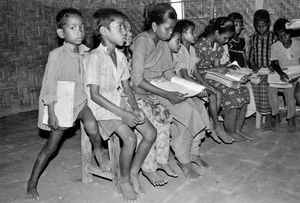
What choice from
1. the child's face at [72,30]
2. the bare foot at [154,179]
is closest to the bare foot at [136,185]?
the bare foot at [154,179]

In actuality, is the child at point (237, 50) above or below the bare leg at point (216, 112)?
above

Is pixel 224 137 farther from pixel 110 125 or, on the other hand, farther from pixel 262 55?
pixel 110 125

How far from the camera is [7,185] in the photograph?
3.32m

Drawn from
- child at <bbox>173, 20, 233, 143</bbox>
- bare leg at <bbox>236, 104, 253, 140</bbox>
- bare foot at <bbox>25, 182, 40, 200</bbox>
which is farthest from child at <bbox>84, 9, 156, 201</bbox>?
bare leg at <bbox>236, 104, 253, 140</bbox>

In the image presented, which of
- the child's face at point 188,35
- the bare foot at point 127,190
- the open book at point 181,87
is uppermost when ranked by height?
the child's face at point 188,35

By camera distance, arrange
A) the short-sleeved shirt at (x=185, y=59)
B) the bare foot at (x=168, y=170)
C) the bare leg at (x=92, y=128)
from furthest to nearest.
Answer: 1. the short-sleeved shirt at (x=185, y=59)
2. the bare foot at (x=168, y=170)
3. the bare leg at (x=92, y=128)

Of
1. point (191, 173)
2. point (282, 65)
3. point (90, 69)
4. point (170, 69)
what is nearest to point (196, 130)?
point (191, 173)

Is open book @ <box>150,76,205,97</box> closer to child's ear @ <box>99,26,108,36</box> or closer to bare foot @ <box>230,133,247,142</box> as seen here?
child's ear @ <box>99,26,108,36</box>

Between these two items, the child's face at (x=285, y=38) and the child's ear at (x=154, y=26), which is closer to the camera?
the child's ear at (x=154, y=26)

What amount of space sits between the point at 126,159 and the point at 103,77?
0.69 metres

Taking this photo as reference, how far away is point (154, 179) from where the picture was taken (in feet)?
10.1

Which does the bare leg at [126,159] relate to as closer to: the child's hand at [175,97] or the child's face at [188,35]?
→ the child's hand at [175,97]

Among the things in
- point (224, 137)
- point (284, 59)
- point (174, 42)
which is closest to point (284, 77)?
point (284, 59)

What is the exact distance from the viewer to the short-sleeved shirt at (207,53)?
443 cm
